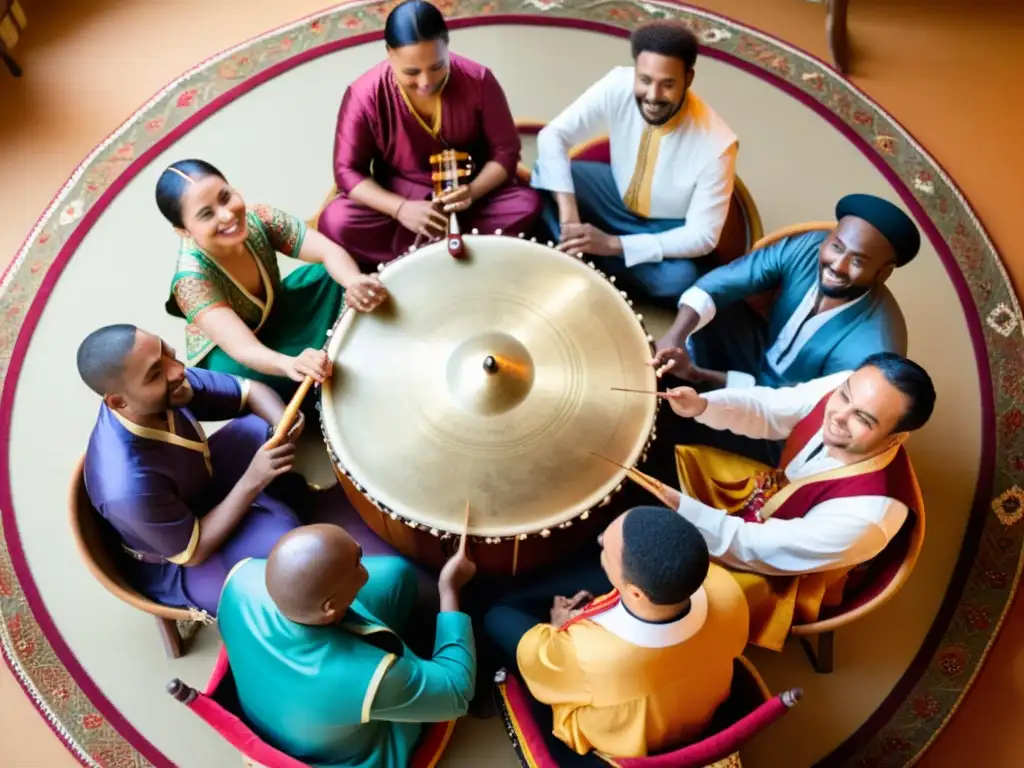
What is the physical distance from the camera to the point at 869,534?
2.04 meters

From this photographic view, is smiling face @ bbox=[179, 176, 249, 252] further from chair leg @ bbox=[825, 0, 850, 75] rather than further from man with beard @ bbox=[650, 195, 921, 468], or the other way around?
chair leg @ bbox=[825, 0, 850, 75]

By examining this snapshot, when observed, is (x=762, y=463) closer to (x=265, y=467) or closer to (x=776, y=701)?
(x=776, y=701)

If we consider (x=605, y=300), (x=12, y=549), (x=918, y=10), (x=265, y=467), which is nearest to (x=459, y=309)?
(x=605, y=300)

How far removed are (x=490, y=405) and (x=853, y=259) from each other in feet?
3.24

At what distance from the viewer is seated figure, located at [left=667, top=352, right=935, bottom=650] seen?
2.02m

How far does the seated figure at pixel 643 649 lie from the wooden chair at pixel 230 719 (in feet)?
1.47

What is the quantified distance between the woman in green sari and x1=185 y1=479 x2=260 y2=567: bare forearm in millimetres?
310

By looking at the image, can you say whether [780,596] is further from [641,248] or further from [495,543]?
[641,248]

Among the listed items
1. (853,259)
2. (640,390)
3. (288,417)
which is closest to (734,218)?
(853,259)

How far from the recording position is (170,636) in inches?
99.8

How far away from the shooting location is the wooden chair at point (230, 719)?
1.70 m

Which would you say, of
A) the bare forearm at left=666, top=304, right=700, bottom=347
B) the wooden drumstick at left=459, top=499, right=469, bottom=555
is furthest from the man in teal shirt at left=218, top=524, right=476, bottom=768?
the bare forearm at left=666, top=304, right=700, bottom=347

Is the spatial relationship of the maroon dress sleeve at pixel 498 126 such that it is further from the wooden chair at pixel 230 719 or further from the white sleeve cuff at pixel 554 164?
the wooden chair at pixel 230 719

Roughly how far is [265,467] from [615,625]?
977 millimetres
